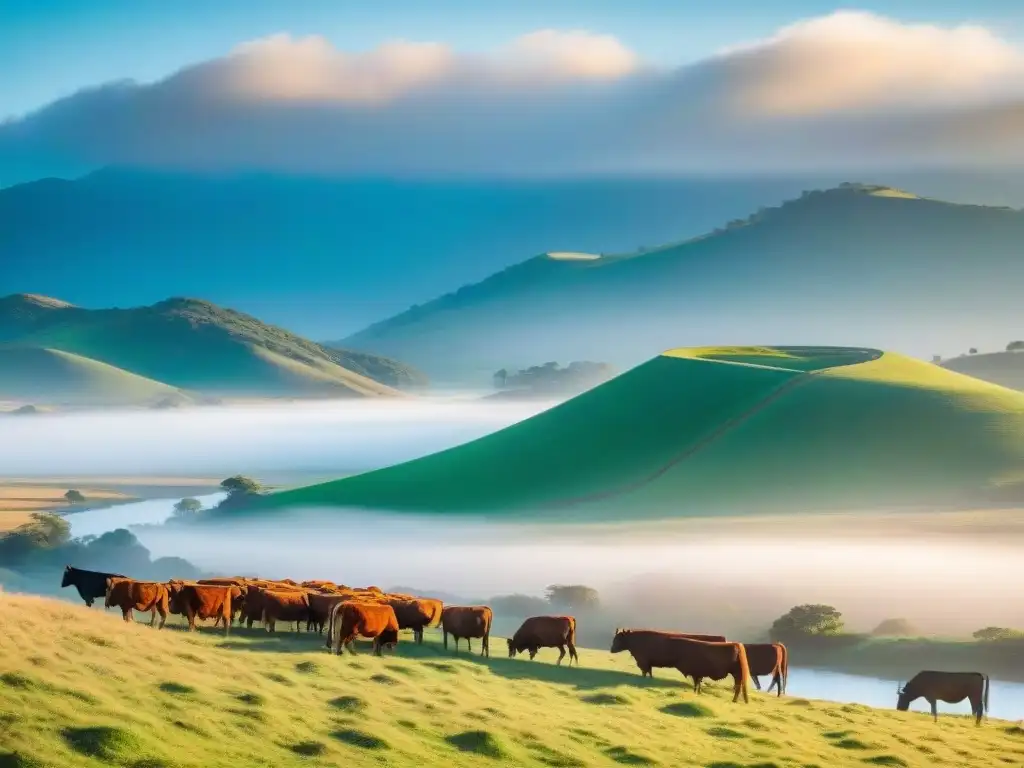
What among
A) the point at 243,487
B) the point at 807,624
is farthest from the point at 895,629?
the point at 243,487

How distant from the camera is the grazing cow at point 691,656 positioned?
40188 mm

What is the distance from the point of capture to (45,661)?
31.2 meters

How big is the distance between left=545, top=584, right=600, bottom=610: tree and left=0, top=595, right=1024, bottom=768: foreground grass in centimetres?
5789

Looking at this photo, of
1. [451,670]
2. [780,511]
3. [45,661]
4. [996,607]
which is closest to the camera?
[45,661]

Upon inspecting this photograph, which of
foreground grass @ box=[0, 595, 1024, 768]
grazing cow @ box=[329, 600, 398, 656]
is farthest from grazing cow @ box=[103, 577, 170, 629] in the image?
grazing cow @ box=[329, 600, 398, 656]

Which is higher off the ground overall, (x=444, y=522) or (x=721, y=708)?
(x=444, y=522)

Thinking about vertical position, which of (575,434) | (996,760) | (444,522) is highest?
(575,434)

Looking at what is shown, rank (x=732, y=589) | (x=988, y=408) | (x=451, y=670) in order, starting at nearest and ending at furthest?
1. (x=451, y=670)
2. (x=732, y=589)
3. (x=988, y=408)

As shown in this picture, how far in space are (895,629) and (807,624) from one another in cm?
713

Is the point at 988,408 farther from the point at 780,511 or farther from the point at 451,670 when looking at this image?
the point at 451,670

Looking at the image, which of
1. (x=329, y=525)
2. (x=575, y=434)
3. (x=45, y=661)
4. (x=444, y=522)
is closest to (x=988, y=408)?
(x=575, y=434)

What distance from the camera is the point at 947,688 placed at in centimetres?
4547

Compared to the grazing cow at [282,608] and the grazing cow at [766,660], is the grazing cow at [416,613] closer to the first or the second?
the grazing cow at [282,608]

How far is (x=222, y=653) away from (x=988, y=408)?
119904mm
